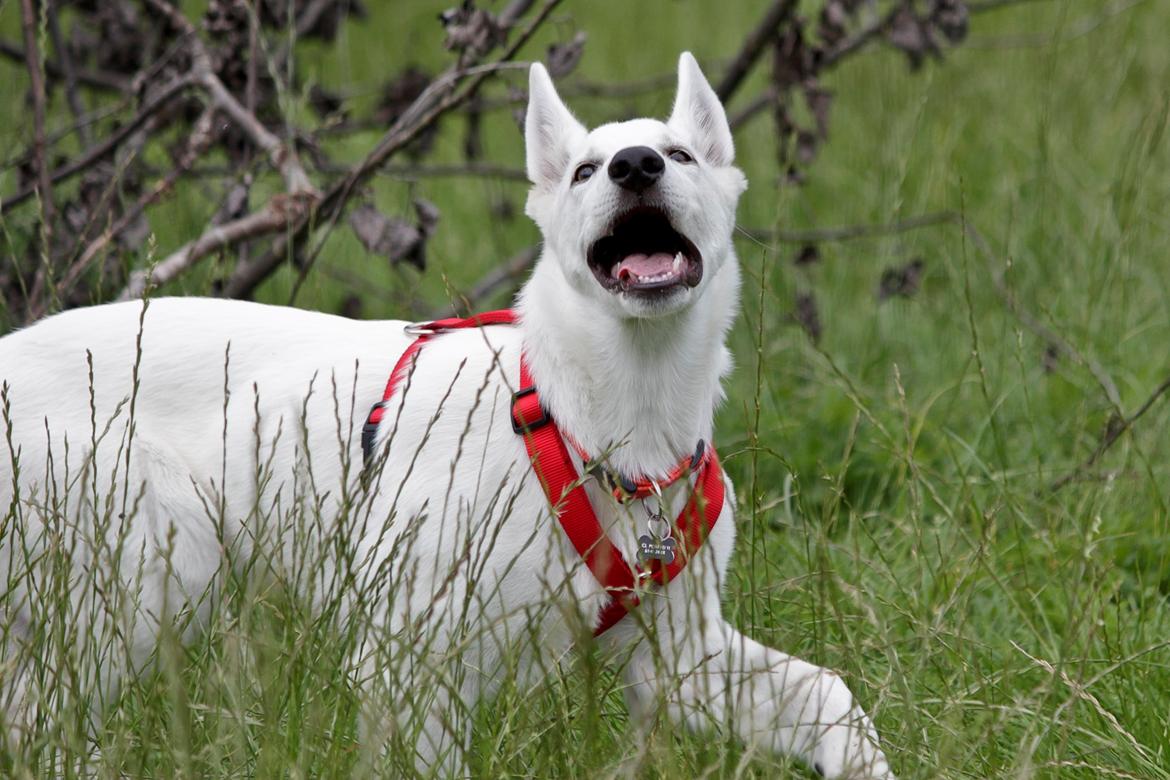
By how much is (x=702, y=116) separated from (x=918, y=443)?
169 centimetres

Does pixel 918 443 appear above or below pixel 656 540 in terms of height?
below

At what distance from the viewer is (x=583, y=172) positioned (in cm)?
301

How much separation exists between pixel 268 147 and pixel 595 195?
1.72 m

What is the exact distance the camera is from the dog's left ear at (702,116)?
10.7 feet

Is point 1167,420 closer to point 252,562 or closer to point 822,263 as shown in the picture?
point 822,263

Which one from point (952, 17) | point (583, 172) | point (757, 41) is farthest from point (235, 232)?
point (952, 17)

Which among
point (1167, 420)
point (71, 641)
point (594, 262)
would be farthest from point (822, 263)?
point (71, 641)

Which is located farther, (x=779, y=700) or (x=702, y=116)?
(x=702, y=116)

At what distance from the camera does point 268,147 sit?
4.22 metres

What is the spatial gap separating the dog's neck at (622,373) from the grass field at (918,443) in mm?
195

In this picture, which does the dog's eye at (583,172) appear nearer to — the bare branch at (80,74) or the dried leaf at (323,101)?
the dried leaf at (323,101)

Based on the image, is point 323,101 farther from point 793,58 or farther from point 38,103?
point 793,58

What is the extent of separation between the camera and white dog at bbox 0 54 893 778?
282 centimetres

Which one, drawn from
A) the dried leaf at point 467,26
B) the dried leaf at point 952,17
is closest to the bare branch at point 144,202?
the dried leaf at point 467,26
